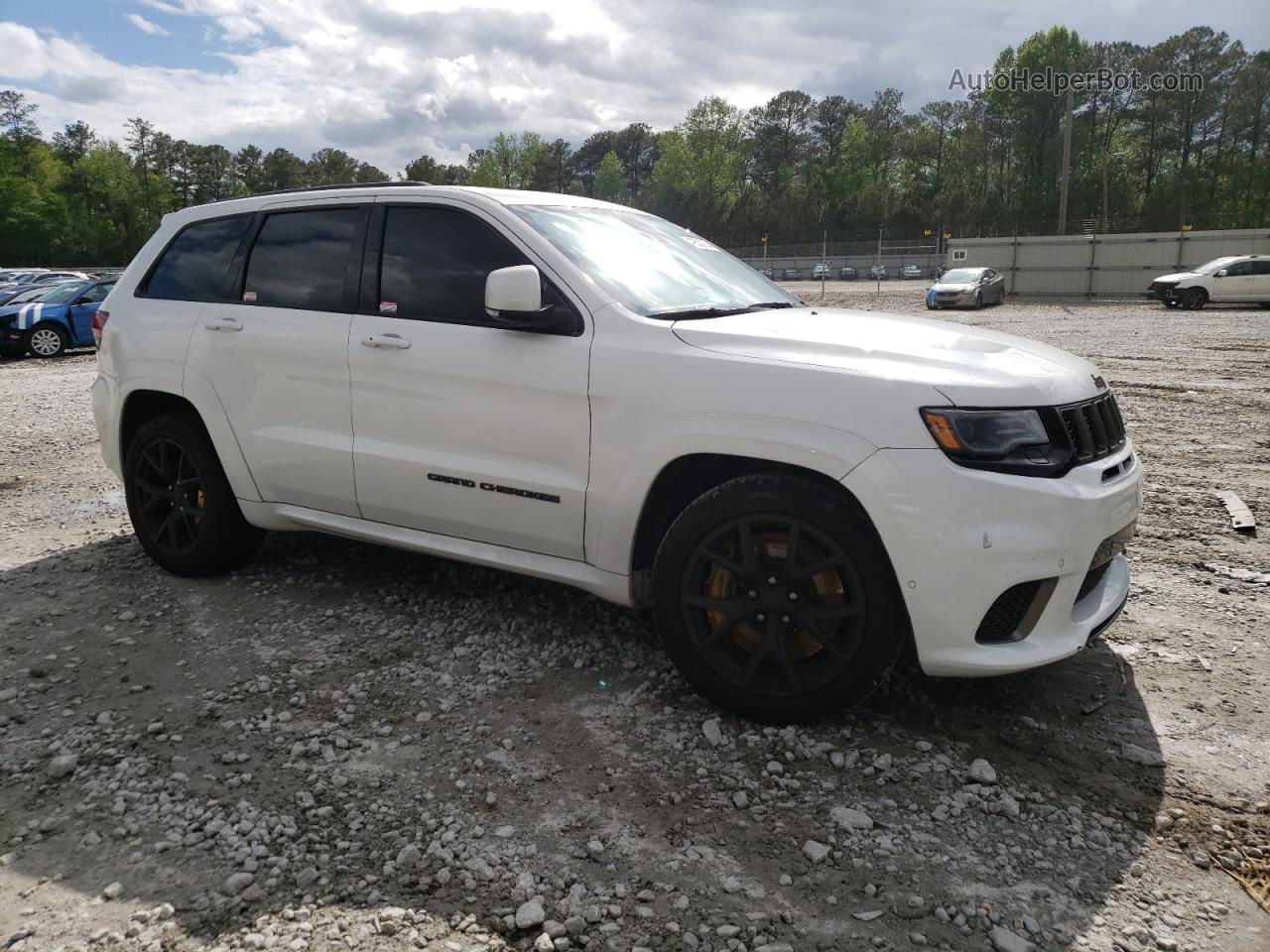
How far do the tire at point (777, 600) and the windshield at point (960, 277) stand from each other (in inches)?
1076

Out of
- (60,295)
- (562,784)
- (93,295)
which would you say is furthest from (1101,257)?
(562,784)

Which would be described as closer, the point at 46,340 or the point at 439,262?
the point at 439,262

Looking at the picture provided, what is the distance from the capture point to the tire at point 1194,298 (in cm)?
2584

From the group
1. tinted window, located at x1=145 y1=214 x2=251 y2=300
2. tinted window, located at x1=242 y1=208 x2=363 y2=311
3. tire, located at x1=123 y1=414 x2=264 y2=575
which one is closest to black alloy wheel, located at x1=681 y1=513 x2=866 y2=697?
tinted window, located at x1=242 y1=208 x2=363 y2=311

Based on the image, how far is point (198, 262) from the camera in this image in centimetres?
462

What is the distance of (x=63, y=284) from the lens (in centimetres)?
1825

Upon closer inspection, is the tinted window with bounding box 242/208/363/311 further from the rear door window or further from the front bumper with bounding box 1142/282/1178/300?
the front bumper with bounding box 1142/282/1178/300

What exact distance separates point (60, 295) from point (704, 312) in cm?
1843

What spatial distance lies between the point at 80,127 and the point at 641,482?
113701mm

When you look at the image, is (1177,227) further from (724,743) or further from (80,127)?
(80,127)

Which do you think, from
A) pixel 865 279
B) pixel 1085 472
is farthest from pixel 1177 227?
pixel 1085 472

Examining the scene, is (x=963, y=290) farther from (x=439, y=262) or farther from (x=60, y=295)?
(x=439, y=262)

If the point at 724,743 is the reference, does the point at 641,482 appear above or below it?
above

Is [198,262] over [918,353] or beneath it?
over
